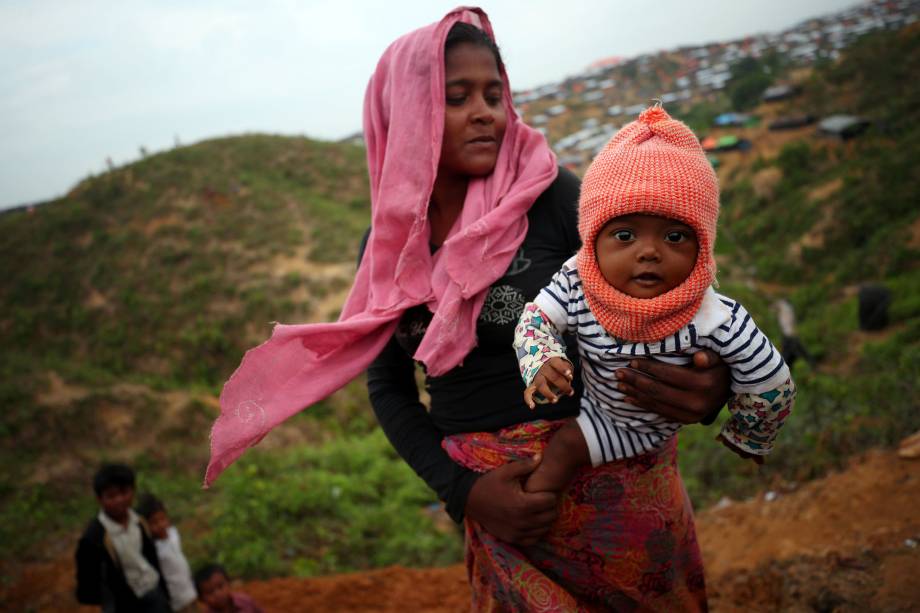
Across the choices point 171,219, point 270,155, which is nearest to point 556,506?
point 171,219

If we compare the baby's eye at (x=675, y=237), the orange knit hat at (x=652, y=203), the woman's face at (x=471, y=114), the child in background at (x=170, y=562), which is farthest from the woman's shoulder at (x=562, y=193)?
the child in background at (x=170, y=562)

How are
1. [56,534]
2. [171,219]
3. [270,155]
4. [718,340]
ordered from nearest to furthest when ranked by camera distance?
[718,340]
[56,534]
[171,219]
[270,155]

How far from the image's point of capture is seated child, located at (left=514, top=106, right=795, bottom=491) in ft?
3.55

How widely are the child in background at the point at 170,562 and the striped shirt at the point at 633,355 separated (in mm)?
3112

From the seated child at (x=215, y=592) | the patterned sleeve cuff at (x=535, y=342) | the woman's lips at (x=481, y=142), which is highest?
the woman's lips at (x=481, y=142)

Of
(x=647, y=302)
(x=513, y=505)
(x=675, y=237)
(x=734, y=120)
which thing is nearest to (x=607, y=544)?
(x=513, y=505)

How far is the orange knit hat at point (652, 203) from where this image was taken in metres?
1.08

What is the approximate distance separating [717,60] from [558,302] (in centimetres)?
5067

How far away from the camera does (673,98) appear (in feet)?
114

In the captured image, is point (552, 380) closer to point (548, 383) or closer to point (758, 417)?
point (548, 383)

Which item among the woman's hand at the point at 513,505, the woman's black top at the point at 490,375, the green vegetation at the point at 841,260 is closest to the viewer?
the woman's hand at the point at 513,505

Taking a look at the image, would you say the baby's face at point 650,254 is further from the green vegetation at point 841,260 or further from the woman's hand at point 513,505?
the green vegetation at point 841,260

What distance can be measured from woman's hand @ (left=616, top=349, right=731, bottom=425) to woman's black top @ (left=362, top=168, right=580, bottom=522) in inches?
10.3

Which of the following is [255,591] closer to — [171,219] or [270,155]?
[171,219]
